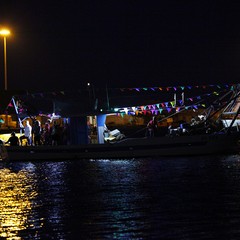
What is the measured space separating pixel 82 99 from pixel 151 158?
639 centimetres

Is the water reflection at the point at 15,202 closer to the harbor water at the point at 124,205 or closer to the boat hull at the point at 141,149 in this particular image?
the harbor water at the point at 124,205

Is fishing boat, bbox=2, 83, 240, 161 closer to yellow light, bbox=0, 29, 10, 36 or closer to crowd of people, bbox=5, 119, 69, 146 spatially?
crowd of people, bbox=5, 119, 69, 146

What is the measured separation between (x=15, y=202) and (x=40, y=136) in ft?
61.6

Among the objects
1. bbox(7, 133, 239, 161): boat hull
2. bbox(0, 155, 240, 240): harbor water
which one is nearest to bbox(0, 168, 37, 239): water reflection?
bbox(0, 155, 240, 240): harbor water

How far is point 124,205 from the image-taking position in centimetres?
1327

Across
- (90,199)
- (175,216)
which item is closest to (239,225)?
(175,216)

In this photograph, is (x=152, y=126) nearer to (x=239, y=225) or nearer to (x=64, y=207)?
(x=64, y=207)

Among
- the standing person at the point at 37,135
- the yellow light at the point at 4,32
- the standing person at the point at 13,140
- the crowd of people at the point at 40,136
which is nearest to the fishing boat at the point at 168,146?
the standing person at the point at 13,140

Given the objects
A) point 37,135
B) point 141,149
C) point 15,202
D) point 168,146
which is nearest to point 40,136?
point 37,135

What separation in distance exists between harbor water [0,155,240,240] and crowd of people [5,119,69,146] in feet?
34.4

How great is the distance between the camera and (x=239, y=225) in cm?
1031

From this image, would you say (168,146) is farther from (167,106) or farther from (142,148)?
(167,106)

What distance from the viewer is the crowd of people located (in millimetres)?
32375

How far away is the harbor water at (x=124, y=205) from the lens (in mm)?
10227
